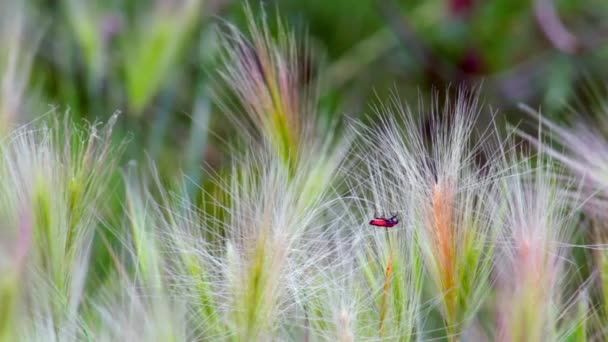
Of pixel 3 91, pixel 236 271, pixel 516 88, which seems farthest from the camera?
pixel 516 88

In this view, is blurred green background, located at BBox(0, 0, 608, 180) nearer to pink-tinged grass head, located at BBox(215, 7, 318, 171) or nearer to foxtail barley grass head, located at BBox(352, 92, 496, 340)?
pink-tinged grass head, located at BBox(215, 7, 318, 171)

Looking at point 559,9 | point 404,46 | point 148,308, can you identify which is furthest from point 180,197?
point 559,9

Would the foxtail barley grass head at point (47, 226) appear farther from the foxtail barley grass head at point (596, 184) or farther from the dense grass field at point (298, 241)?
the foxtail barley grass head at point (596, 184)

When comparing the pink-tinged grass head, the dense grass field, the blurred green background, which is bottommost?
the dense grass field

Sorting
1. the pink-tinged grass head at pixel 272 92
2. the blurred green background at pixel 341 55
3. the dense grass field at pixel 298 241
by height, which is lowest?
the dense grass field at pixel 298 241

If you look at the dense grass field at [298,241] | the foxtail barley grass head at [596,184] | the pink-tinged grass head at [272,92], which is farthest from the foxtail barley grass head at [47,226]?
the foxtail barley grass head at [596,184]

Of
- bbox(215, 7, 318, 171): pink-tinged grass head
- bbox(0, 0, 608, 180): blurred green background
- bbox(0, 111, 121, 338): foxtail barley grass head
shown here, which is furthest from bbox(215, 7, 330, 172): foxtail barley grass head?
bbox(0, 0, 608, 180): blurred green background

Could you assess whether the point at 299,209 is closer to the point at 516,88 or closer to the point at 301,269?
the point at 301,269

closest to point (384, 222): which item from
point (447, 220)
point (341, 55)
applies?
point (447, 220)
